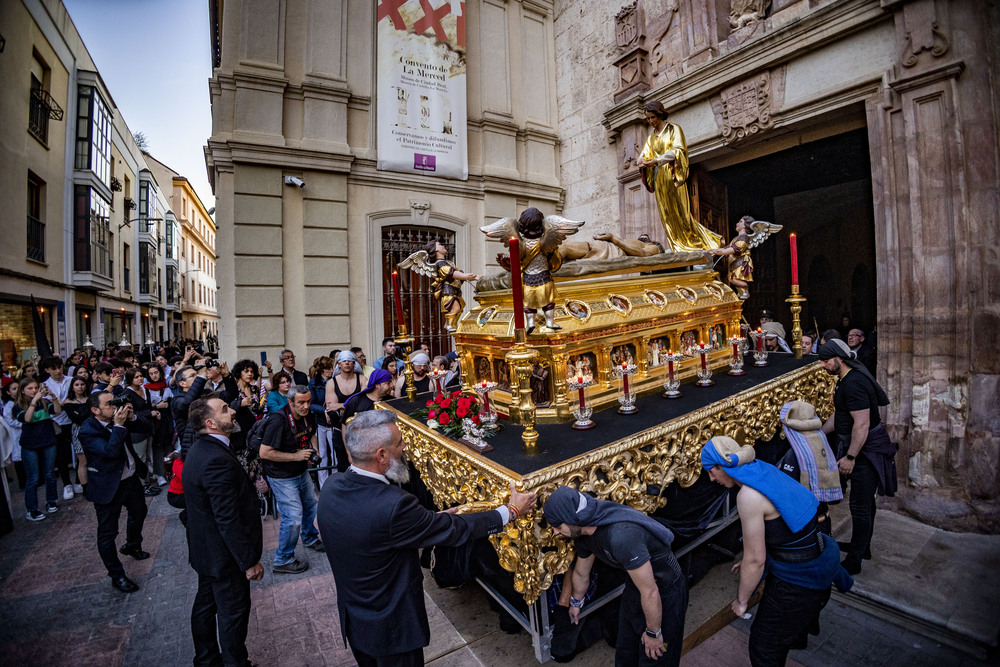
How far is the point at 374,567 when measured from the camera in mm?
2014

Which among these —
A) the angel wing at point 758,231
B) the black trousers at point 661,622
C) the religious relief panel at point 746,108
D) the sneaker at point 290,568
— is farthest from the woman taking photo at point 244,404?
the religious relief panel at point 746,108

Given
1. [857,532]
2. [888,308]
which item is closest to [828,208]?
[888,308]

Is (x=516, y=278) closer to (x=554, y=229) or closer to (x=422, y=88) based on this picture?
(x=554, y=229)

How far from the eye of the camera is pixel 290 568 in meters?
3.99

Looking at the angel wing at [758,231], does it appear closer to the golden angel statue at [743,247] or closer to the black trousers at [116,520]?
the golden angel statue at [743,247]

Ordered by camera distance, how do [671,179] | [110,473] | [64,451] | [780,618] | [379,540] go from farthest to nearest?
[64,451]
[671,179]
[110,473]
[780,618]
[379,540]

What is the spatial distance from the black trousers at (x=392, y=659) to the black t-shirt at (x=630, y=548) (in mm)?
1002

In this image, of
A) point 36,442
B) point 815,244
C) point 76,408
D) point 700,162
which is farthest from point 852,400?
point 815,244

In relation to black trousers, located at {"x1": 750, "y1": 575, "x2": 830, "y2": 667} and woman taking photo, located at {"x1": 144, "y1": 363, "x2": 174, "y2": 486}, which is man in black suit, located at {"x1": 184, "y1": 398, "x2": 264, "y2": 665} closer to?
black trousers, located at {"x1": 750, "y1": 575, "x2": 830, "y2": 667}

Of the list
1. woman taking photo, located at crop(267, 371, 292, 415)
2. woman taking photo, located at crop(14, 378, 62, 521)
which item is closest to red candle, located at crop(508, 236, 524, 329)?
woman taking photo, located at crop(267, 371, 292, 415)

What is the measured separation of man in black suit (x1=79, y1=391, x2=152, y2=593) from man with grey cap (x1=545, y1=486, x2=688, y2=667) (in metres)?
3.88

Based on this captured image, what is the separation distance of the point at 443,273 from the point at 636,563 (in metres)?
2.94

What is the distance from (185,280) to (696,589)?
46269 millimetres

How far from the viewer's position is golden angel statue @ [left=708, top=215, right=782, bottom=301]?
16.6 ft
